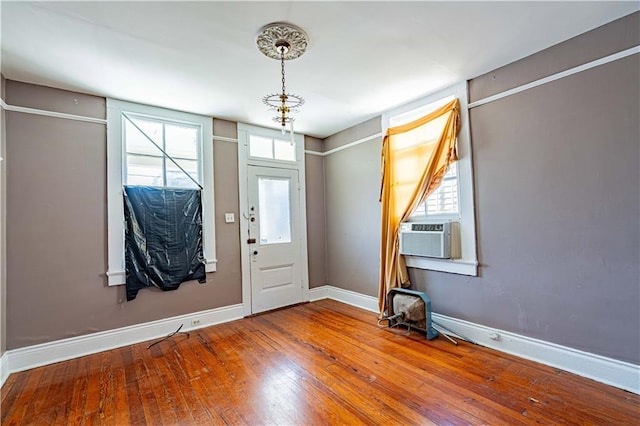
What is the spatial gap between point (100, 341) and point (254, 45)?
313 cm

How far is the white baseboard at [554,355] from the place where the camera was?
2.06 metres

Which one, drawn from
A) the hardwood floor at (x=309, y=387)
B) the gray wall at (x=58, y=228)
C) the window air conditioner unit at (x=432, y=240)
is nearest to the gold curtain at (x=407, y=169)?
the window air conditioner unit at (x=432, y=240)

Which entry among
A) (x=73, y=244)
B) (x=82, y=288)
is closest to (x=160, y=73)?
(x=73, y=244)

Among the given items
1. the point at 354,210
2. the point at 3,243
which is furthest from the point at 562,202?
the point at 3,243

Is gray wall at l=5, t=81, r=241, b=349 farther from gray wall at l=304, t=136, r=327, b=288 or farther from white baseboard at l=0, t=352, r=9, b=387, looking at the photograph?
gray wall at l=304, t=136, r=327, b=288

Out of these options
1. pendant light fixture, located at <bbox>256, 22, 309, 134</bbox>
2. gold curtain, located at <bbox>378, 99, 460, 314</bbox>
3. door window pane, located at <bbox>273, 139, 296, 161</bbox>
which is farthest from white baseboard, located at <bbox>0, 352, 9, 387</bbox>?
gold curtain, located at <bbox>378, 99, 460, 314</bbox>

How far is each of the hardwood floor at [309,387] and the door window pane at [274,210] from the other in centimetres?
151

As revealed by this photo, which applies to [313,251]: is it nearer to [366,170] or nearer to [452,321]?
[366,170]

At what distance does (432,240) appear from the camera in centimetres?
309

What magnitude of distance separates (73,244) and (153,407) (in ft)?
5.97

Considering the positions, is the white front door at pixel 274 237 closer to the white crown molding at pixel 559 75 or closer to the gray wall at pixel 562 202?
the gray wall at pixel 562 202

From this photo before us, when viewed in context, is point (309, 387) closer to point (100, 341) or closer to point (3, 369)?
point (100, 341)

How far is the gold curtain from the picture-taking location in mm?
3078

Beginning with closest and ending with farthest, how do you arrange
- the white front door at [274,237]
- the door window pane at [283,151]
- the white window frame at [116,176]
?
the white window frame at [116,176] < the white front door at [274,237] < the door window pane at [283,151]
